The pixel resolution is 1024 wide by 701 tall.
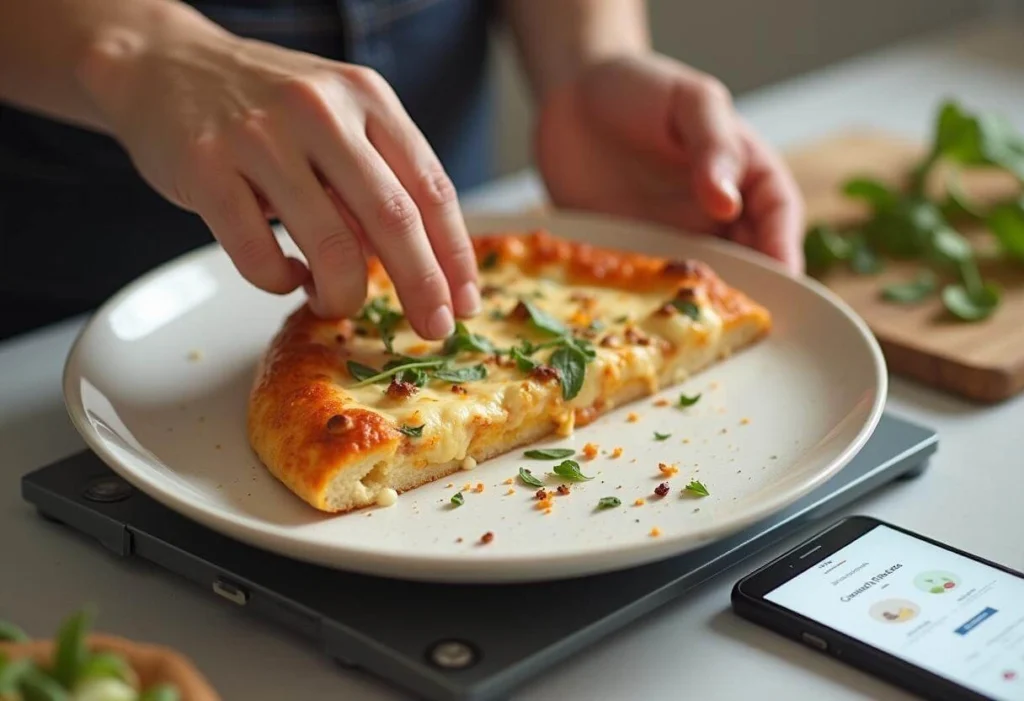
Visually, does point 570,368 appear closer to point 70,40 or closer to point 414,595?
point 414,595

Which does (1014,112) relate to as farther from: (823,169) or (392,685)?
(392,685)

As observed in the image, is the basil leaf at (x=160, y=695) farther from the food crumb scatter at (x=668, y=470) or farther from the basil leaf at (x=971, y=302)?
the basil leaf at (x=971, y=302)

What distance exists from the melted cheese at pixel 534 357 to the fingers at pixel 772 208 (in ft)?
0.91

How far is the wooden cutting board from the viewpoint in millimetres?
1697

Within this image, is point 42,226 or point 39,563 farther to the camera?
point 42,226

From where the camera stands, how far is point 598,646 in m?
1.19

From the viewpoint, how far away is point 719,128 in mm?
1925

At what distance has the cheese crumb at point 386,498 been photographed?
1.29m

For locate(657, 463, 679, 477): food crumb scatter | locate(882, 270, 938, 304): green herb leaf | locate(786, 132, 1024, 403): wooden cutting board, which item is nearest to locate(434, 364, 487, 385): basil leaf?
locate(657, 463, 679, 477): food crumb scatter

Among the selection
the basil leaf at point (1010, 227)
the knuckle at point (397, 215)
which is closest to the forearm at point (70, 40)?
the knuckle at point (397, 215)

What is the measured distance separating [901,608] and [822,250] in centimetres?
93

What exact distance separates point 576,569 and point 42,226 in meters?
1.36

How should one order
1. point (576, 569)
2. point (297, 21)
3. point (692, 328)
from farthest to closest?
1. point (297, 21)
2. point (692, 328)
3. point (576, 569)

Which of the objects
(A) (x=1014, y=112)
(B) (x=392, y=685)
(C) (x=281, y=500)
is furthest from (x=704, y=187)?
(A) (x=1014, y=112)
